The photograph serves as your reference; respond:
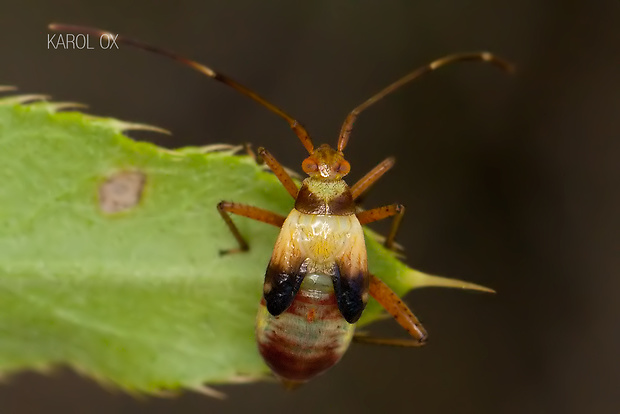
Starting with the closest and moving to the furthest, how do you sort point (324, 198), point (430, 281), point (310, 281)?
point (430, 281), point (310, 281), point (324, 198)

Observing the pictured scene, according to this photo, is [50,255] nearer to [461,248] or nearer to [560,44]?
[461,248]

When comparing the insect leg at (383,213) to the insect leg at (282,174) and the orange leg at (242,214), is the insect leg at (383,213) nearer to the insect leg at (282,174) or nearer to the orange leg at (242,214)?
the insect leg at (282,174)

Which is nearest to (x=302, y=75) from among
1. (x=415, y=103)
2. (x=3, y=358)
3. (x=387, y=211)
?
(x=415, y=103)

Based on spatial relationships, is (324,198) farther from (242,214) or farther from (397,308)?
(397,308)

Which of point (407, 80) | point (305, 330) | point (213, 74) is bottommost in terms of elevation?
point (305, 330)

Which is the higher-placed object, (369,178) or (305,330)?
(369,178)


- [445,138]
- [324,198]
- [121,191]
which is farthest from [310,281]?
[445,138]

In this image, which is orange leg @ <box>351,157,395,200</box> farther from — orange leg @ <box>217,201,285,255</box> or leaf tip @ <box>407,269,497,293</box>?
leaf tip @ <box>407,269,497,293</box>

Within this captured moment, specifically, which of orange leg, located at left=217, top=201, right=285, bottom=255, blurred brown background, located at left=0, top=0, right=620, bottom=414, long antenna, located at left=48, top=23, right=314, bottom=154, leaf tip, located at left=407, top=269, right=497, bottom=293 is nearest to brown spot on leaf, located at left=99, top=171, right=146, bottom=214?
orange leg, located at left=217, top=201, right=285, bottom=255
